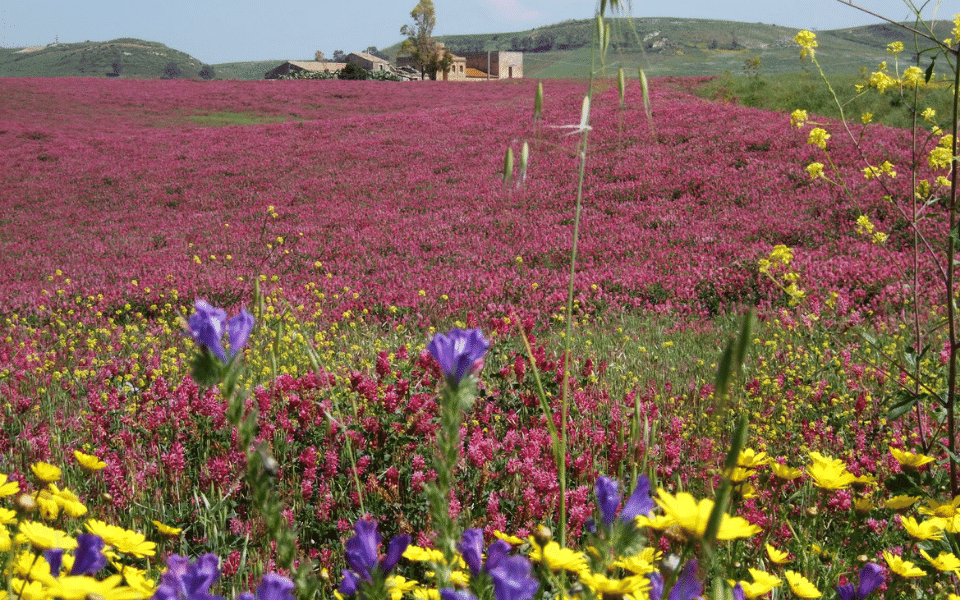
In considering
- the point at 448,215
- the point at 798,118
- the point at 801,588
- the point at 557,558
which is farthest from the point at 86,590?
the point at 448,215

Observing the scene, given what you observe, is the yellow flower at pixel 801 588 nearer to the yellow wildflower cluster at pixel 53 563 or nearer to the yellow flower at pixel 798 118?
the yellow wildflower cluster at pixel 53 563

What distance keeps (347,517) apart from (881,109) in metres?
22.8

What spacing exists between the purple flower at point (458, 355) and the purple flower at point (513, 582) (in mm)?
251

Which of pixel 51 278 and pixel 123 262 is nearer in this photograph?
pixel 51 278

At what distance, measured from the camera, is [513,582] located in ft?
2.83

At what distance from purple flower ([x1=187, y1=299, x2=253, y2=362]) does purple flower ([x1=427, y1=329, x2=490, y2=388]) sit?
0.26m

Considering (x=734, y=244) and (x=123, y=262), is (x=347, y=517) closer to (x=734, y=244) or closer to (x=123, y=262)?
(x=734, y=244)

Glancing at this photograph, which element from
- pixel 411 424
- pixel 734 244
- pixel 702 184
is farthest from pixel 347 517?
pixel 702 184

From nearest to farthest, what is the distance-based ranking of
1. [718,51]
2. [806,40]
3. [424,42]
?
[806,40], [424,42], [718,51]

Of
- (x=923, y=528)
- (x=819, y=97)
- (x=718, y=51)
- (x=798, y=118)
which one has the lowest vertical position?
(x=923, y=528)

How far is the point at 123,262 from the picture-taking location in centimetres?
1111

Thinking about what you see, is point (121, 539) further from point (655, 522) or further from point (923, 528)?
point (923, 528)

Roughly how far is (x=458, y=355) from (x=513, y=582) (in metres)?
0.31

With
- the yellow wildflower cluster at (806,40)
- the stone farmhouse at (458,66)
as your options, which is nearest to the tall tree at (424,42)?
the stone farmhouse at (458,66)
